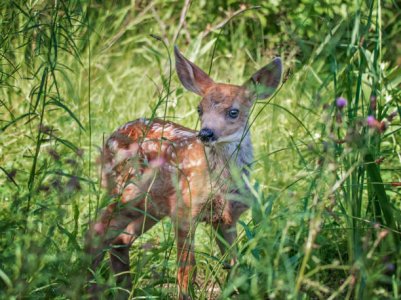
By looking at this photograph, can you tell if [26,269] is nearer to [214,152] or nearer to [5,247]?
[5,247]

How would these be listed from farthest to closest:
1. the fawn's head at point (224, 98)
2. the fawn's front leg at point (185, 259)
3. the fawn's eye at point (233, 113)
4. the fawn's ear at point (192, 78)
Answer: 1. the fawn's ear at point (192, 78)
2. the fawn's eye at point (233, 113)
3. the fawn's head at point (224, 98)
4. the fawn's front leg at point (185, 259)

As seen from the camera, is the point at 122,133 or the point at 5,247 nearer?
the point at 5,247

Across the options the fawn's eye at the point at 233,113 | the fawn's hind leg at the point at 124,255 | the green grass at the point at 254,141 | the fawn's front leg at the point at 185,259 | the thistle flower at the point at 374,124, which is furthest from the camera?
the fawn's eye at the point at 233,113

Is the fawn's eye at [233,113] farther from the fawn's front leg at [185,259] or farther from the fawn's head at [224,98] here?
the fawn's front leg at [185,259]

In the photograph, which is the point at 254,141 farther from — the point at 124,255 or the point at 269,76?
the point at 124,255

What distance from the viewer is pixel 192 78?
17.4 ft

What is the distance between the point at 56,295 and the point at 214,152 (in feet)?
5.38

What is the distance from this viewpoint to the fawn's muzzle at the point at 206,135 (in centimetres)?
467

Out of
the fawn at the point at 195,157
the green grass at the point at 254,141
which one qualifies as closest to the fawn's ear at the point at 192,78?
the fawn at the point at 195,157

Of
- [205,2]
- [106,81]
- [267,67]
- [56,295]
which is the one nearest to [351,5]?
[205,2]

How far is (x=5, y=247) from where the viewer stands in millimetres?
3488

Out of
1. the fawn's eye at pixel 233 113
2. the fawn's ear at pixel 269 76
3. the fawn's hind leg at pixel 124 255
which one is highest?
the fawn's ear at pixel 269 76

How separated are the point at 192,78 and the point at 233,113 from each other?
0.43 meters

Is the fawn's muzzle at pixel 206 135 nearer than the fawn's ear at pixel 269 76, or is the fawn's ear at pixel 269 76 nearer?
the fawn's muzzle at pixel 206 135
